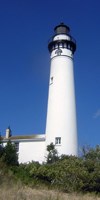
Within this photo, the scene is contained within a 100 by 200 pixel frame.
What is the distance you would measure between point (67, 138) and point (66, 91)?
4830mm

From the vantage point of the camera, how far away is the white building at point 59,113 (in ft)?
105

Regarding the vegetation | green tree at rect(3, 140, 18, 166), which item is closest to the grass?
the vegetation

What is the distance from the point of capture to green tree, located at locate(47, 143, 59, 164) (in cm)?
3031

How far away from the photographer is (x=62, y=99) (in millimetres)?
33281

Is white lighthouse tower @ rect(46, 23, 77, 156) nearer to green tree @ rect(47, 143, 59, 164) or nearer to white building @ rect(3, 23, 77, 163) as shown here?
white building @ rect(3, 23, 77, 163)

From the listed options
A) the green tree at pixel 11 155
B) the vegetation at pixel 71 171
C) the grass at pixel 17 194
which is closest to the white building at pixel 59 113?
the vegetation at pixel 71 171

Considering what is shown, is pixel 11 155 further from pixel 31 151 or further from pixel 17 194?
pixel 17 194

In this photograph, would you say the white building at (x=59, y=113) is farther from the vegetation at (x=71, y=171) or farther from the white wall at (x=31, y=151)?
the vegetation at (x=71, y=171)

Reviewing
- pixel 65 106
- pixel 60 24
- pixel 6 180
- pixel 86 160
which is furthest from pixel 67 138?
pixel 6 180

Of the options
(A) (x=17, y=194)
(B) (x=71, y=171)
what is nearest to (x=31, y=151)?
(B) (x=71, y=171)

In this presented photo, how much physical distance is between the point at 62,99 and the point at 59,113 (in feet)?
5.07

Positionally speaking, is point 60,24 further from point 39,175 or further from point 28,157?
point 39,175

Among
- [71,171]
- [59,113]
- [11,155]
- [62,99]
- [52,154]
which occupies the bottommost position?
[71,171]

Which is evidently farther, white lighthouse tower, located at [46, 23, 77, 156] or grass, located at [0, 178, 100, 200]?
white lighthouse tower, located at [46, 23, 77, 156]
